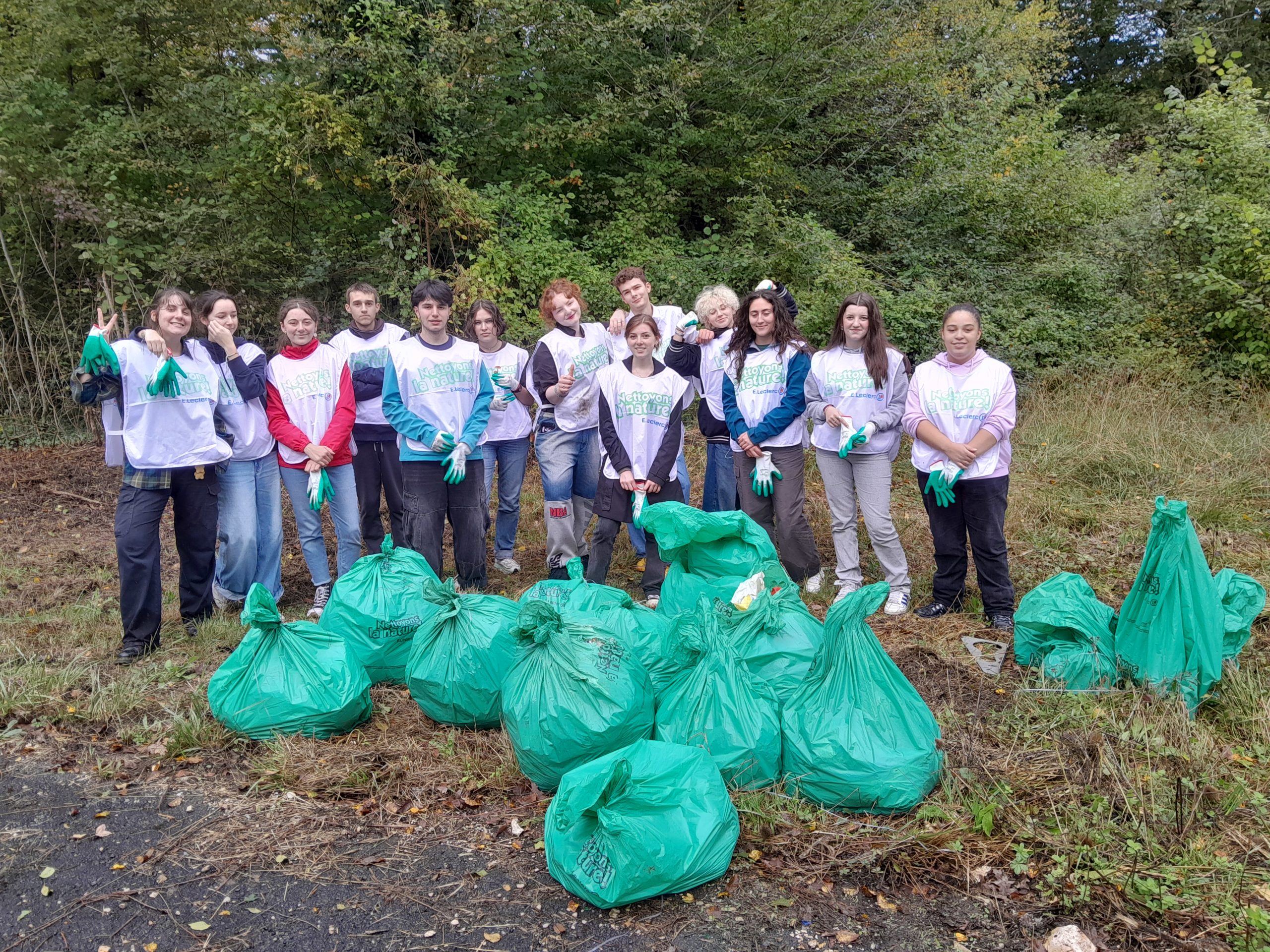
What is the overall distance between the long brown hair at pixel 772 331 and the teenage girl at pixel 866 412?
196 millimetres

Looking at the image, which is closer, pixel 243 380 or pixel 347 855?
pixel 347 855

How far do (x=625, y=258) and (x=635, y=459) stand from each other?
19.4ft

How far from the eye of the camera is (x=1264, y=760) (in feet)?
10.2

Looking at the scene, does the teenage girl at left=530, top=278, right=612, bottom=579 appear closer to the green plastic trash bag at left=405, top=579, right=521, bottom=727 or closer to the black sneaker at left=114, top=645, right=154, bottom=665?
the green plastic trash bag at left=405, top=579, right=521, bottom=727

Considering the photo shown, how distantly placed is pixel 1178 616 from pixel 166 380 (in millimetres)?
4620

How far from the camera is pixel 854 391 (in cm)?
500

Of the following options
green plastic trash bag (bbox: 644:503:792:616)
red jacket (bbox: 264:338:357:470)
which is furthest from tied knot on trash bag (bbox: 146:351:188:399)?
green plastic trash bag (bbox: 644:503:792:616)

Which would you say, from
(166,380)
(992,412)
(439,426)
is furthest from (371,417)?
(992,412)

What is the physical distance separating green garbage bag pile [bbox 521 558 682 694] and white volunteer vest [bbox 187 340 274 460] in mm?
2116

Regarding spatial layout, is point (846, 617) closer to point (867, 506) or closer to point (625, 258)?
point (867, 506)

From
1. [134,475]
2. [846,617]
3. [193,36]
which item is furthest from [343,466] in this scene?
[193,36]

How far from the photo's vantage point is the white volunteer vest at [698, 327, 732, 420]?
18.4ft

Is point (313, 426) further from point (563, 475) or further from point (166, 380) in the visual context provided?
point (563, 475)

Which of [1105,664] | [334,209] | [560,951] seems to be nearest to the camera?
[560,951]
